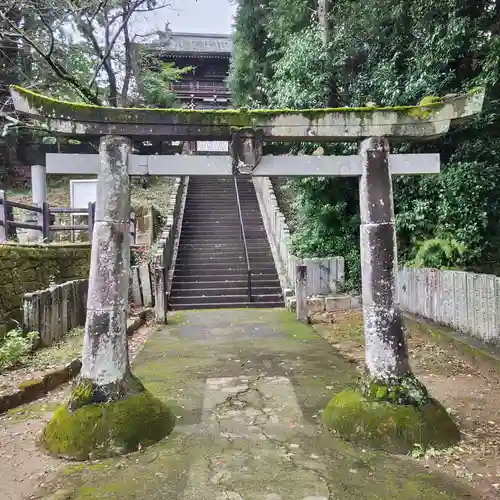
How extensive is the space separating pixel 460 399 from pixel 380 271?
7.26 feet

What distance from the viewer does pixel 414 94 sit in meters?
8.88

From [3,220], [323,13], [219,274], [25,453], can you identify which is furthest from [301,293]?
[323,13]

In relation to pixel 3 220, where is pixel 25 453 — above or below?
below

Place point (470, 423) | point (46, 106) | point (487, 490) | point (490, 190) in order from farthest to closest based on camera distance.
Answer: point (490, 190) < point (470, 423) < point (46, 106) < point (487, 490)

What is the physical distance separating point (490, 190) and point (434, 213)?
3.79ft

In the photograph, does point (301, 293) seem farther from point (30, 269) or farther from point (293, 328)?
point (30, 269)

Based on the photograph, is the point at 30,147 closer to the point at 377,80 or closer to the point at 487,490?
the point at 377,80

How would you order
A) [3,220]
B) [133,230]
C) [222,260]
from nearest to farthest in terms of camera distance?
1. [3,220]
2. [222,260]
3. [133,230]

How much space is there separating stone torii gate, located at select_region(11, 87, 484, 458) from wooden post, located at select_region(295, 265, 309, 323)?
16.3 feet

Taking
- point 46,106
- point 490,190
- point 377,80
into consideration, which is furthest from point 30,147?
point 490,190

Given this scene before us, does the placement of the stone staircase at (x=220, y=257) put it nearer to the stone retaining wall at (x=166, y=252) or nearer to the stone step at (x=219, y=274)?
the stone step at (x=219, y=274)

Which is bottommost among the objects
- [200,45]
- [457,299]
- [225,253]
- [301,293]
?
[301,293]

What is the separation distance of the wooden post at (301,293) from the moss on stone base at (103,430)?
18.7ft

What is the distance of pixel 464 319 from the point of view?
6820 mm
